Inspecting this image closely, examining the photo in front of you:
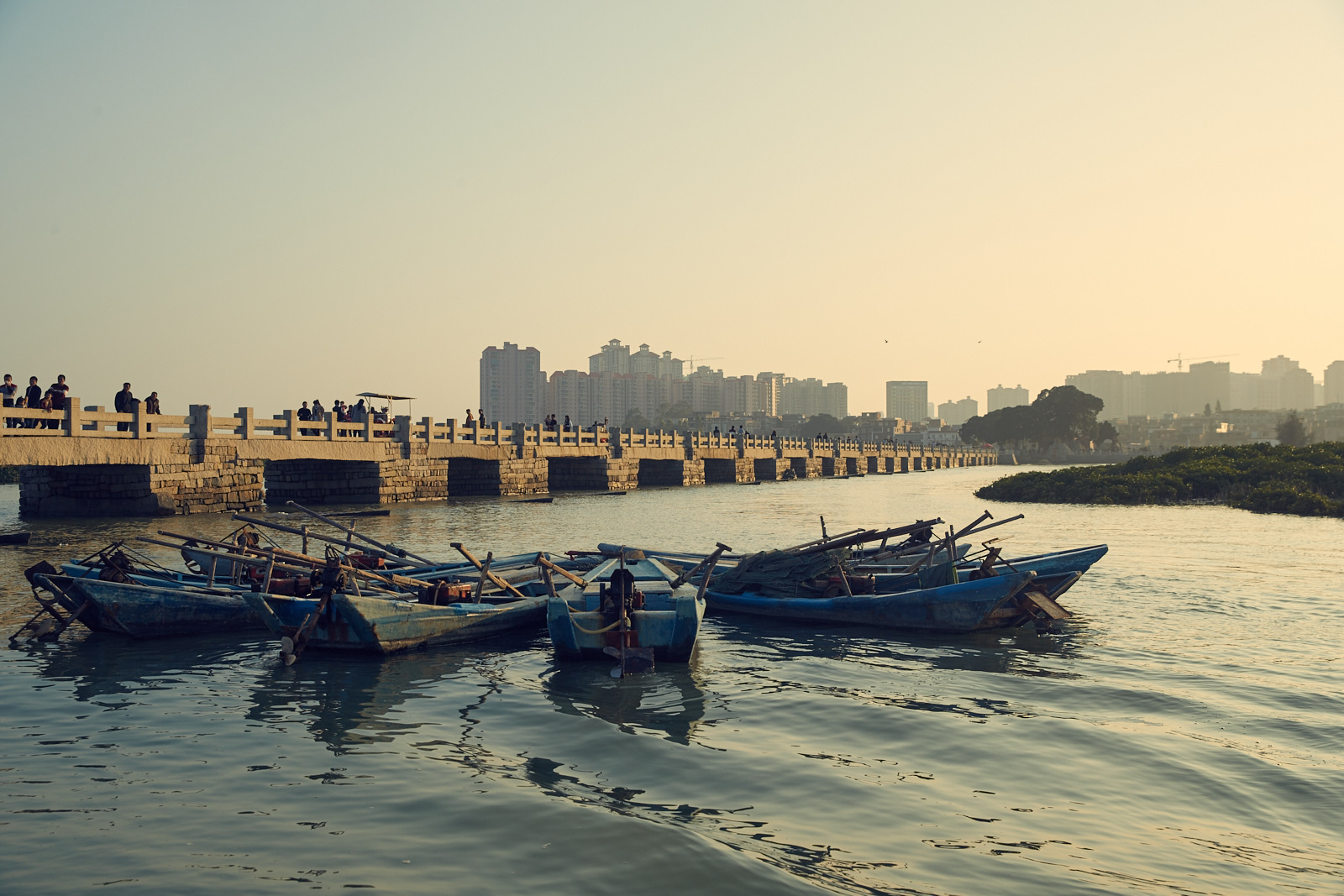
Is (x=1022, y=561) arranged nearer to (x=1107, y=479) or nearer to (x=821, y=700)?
(x=821, y=700)

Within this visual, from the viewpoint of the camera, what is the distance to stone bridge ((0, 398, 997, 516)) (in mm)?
26734

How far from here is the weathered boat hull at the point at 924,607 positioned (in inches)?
542

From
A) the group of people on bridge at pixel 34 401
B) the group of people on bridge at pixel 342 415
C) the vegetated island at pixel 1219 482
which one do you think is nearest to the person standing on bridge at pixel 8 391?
the group of people on bridge at pixel 34 401

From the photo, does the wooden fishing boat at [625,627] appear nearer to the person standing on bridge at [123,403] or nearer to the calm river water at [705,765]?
the calm river water at [705,765]

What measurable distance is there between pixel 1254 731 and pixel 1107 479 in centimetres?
4088

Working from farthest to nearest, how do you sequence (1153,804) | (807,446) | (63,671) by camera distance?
1. (807,446)
2. (63,671)
3. (1153,804)

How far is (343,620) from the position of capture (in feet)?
38.8

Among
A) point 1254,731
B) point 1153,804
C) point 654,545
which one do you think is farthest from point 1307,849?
point 654,545

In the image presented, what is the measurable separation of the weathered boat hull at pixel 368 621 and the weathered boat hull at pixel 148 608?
1.73m

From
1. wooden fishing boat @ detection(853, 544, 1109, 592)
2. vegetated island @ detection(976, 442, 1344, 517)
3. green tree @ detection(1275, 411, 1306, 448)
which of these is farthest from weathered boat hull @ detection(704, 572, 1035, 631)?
green tree @ detection(1275, 411, 1306, 448)

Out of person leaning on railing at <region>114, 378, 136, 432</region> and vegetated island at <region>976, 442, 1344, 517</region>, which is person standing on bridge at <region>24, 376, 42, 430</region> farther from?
vegetated island at <region>976, 442, 1344, 517</region>

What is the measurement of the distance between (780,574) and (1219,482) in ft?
122

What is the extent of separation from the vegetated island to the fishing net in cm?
2967

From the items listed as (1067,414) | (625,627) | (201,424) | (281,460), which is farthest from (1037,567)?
(1067,414)
